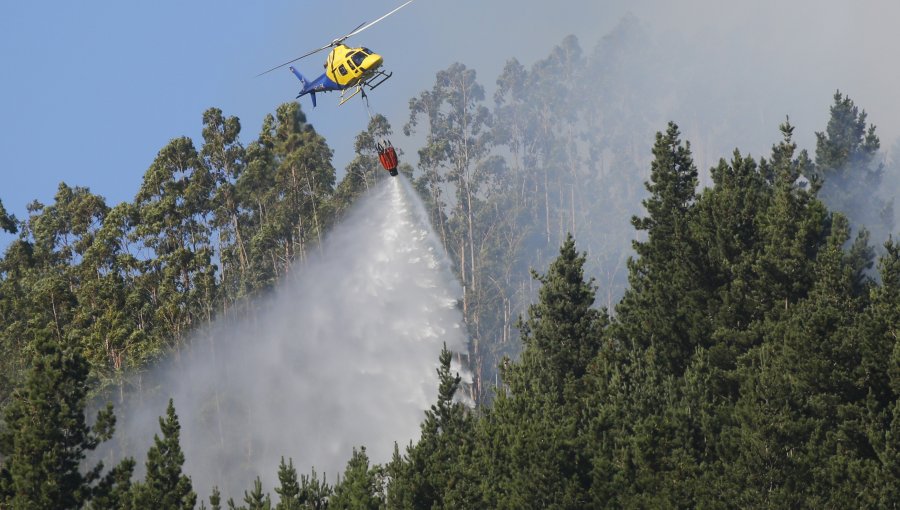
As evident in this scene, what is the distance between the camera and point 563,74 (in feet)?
633

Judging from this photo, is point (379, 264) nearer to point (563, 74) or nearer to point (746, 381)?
point (746, 381)

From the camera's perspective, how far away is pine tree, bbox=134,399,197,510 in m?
45.8

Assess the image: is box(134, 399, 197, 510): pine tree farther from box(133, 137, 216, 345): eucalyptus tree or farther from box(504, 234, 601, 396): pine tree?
box(133, 137, 216, 345): eucalyptus tree

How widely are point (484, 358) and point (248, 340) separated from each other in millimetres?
30374

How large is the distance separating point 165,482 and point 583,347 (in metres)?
19.5

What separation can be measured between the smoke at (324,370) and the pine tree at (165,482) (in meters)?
32.6

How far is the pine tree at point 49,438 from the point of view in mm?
46812

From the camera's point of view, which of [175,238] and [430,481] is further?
[175,238]

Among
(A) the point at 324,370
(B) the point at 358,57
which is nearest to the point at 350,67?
(B) the point at 358,57

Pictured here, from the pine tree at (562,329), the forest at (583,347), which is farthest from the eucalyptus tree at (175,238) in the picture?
the pine tree at (562,329)

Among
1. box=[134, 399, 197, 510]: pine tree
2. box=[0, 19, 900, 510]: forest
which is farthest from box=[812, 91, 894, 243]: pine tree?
box=[134, 399, 197, 510]: pine tree

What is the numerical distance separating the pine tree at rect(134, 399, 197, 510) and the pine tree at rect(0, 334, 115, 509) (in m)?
1.81

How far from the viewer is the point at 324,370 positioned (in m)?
89.6

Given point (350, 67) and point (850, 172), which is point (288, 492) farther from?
point (850, 172)
